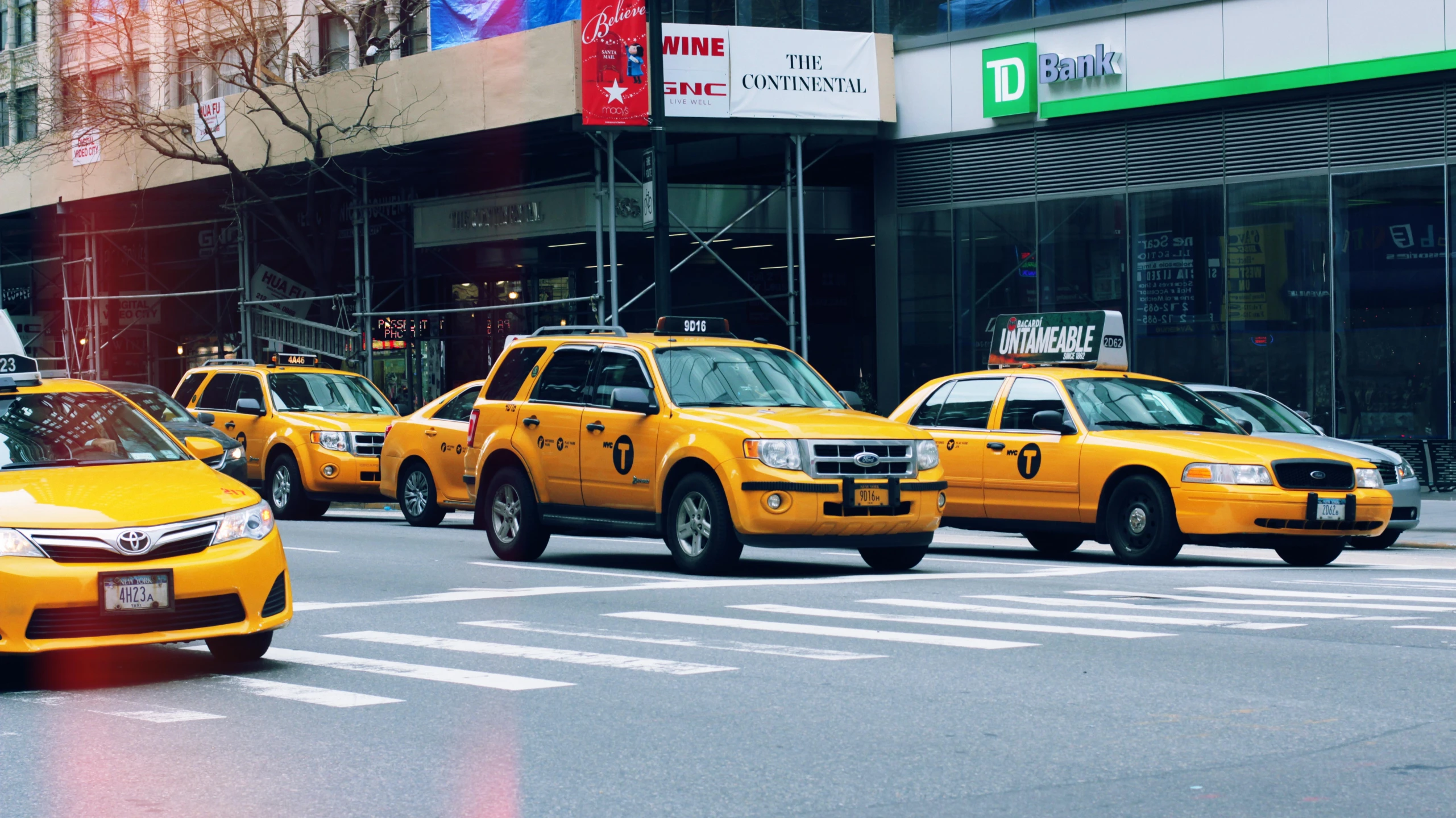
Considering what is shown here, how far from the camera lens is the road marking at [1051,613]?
1032 cm

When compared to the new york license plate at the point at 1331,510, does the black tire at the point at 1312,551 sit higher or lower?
lower

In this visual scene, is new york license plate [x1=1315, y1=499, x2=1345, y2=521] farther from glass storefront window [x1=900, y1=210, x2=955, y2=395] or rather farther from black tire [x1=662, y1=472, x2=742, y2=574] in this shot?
glass storefront window [x1=900, y1=210, x2=955, y2=395]

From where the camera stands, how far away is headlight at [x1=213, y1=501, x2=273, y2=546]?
8578 mm

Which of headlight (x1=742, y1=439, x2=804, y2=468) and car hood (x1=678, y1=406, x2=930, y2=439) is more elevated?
car hood (x1=678, y1=406, x2=930, y2=439)

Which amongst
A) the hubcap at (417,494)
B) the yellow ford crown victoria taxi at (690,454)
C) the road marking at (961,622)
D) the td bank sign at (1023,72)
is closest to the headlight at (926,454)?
the yellow ford crown victoria taxi at (690,454)

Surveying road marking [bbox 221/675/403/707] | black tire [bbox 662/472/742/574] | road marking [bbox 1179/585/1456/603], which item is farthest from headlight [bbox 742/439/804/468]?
road marking [bbox 221/675/403/707]

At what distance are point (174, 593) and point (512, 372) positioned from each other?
7.52 meters

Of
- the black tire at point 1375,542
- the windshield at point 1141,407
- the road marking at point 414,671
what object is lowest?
the black tire at point 1375,542

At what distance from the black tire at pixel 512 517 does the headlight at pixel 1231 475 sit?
538 centimetres

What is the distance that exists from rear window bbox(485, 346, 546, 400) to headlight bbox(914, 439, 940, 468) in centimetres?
366

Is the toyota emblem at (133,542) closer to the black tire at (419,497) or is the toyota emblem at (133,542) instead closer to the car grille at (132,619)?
the car grille at (132,619)

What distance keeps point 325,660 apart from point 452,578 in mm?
4391

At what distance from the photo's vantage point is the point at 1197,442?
14430mm

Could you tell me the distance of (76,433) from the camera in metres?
9.61
